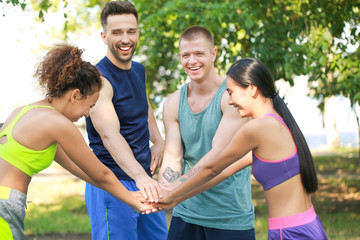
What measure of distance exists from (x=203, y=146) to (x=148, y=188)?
0.56 metres

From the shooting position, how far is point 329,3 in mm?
7352

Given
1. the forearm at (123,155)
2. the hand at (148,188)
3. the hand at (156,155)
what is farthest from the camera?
the hand at (156,155)

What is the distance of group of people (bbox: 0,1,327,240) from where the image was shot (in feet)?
9.07

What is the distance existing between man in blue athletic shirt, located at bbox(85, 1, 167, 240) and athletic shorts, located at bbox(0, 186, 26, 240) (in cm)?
100

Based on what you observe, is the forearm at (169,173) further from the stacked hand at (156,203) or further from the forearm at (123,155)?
the forearm at (123,155)

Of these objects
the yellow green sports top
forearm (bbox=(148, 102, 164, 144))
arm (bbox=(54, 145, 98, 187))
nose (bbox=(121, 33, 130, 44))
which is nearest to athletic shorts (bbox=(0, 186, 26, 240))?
the yellow green sports top

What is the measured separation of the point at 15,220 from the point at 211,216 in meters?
1.39

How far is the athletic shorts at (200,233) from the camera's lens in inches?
135

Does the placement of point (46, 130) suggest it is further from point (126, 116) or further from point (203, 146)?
point (203, 146)

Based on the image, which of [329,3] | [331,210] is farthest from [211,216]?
[331,210]

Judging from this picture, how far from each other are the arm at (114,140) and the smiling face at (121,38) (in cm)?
25

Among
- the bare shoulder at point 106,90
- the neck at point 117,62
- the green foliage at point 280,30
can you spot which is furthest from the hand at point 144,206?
the green foliage at point 280,30

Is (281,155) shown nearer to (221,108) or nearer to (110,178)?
(221,108)

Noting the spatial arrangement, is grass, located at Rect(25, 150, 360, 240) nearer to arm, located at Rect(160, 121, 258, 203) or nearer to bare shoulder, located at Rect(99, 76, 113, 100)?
arm, located at Rect(160, 121, 258, 203)
